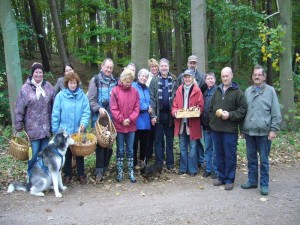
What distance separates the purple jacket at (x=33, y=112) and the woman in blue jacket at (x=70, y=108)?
7.3 inches

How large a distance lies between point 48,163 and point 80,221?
4.71 feet

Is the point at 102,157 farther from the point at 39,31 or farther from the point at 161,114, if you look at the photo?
the point at 39,31

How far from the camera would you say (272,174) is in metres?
7.34

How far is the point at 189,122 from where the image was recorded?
264 inches

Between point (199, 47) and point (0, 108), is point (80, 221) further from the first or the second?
point (0, 108)

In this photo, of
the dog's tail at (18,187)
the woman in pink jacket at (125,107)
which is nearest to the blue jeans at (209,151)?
the woman in pink jacket at (125,107)

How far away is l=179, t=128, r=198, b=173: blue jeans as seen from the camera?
689 cm

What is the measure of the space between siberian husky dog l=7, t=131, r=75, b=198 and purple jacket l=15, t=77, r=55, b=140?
387 mm

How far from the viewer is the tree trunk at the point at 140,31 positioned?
740 centimetres

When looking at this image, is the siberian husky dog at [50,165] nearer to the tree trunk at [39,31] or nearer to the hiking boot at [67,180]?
the hiking boot at [67,180]

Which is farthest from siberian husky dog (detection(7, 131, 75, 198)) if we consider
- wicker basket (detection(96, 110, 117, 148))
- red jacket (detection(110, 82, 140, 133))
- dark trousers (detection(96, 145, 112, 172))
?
red jacket (detection(110, 82, 140, 133))

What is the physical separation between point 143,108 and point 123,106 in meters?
0.52

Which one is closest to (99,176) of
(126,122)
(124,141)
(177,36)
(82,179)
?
(82,179)

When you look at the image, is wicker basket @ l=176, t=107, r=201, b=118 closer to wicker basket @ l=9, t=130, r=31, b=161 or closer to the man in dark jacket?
the man in dark jacket
